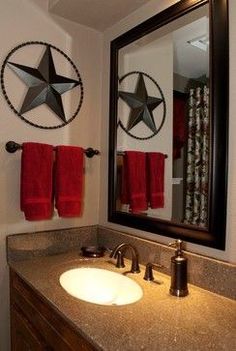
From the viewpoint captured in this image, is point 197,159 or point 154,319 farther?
point 197,159

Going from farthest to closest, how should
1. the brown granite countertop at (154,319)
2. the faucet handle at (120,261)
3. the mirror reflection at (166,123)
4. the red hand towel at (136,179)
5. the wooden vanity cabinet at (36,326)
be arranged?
1. the red hand towel at (136,179)
2. the faucet handle at (120,261)
3. the mirror reflection at (166,123)
4. the wooden vanity cabinet at (36,326)
5. the brown granite countertop at (154,319)

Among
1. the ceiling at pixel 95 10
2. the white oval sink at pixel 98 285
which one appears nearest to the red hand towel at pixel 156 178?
the white oval sink at pixel 98 285

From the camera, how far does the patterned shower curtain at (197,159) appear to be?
3.66 feet

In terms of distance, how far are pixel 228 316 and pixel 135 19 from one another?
1400mm

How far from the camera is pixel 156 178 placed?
1378 mm

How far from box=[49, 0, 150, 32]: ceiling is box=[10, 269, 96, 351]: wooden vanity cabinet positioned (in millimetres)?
1342

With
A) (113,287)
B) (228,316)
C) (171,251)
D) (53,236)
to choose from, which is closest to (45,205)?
(53,236)

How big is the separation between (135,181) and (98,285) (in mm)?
544

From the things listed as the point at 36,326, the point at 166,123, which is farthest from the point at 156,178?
the point at 36,326

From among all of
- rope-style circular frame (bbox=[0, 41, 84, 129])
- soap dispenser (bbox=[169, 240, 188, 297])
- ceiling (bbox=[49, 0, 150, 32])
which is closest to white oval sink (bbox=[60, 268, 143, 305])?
soap dispenser (bbox=[169, 240, 188, 297])

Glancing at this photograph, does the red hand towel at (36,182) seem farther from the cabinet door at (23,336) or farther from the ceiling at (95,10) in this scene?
the ceiling at (95,10)

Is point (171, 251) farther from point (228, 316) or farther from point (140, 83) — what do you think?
point (140, 83)

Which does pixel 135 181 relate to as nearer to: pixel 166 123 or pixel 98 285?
pixel 166 123

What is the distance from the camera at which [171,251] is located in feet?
3.99
